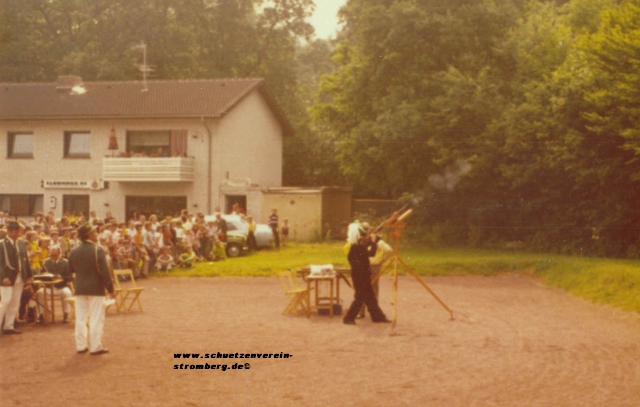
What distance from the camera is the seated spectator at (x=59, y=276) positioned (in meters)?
16.7

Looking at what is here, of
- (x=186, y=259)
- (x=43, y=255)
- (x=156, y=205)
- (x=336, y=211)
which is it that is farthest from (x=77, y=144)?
(x=43, y=255)

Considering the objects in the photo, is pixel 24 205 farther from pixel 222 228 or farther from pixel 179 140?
pixel 222 228

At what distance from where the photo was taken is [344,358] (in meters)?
13.2

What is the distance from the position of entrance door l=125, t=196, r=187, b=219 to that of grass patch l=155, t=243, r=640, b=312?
368 inches

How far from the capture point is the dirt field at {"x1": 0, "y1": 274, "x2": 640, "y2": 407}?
10.6 metres

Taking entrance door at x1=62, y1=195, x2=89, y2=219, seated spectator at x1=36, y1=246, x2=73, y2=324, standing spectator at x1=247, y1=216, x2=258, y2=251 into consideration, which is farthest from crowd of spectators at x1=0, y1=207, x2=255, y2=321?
entrance door at x1=62, y1=195, x2=89, y2=219

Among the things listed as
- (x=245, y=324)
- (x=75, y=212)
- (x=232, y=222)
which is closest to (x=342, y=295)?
(x=245, y=324)

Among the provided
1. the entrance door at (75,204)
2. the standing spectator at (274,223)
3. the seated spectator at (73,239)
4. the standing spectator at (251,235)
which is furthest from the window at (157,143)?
the seated spectator at (73,239)

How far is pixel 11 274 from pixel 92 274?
242 centimetres

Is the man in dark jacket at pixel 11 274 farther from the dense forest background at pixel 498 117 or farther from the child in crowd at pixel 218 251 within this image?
the dense forest background at pixel 498 117

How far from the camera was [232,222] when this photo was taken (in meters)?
33.5

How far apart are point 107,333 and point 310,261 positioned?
1400 centimetres

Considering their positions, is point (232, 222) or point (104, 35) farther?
point (104, 35)

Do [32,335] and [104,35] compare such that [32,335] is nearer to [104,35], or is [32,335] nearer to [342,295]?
[342,295]
